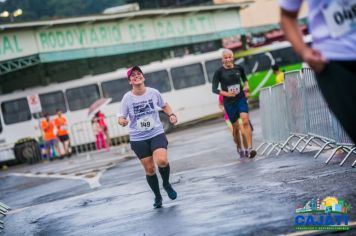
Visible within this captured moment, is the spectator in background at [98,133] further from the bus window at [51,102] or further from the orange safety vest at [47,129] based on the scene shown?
the bus window at [51,102]

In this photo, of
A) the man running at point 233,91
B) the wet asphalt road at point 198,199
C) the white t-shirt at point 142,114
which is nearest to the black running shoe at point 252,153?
the man running at point 233,91

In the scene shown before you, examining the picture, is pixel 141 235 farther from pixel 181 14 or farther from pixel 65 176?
pixel 181 14

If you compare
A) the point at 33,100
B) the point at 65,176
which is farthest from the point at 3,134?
the point at 65,176

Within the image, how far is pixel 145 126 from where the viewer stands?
9.04 m

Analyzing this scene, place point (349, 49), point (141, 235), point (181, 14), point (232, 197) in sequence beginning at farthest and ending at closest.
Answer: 1. point (181, 14)
2. point (232, 197)
3. point (141, 235)
4. point (349, 49)

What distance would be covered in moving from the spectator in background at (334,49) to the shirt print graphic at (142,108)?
5.30 m

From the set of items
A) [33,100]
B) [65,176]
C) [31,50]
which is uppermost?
[31,50]

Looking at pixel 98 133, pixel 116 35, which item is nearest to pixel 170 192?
pixel 98 133

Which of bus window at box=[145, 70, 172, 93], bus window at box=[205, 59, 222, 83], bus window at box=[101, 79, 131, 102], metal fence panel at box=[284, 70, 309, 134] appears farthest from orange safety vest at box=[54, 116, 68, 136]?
metal fence panel at box=[284, 70, 309, 134]

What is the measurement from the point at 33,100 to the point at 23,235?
20032mm

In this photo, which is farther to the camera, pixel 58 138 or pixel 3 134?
pixel 3 134

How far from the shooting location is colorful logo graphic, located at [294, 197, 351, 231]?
5602 mm

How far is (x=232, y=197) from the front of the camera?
852 centimetres

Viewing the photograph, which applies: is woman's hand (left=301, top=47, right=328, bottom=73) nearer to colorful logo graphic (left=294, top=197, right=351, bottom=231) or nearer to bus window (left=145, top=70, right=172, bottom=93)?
colorful logo graphic (left=294, top=197, right=351, bottom=231)
